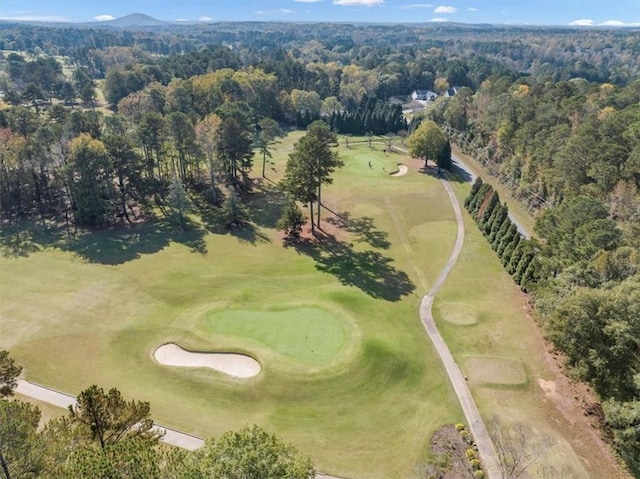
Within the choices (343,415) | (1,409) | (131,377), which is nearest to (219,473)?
(1,409)

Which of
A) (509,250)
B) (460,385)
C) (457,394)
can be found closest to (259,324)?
(457,394)

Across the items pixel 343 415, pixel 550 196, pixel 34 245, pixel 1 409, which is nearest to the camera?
pixel 1 409

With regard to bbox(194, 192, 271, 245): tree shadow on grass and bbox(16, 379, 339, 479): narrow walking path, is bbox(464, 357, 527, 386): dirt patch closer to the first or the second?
bbox(16, 379, 339, 479): narrow walking path

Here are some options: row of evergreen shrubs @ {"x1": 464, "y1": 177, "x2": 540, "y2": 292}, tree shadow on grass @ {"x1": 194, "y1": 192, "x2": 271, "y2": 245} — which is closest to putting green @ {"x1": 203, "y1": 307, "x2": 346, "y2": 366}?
tree shadow on grass @ {"x1": 194, "y1": 192, "x2": 271, "y2": 245}

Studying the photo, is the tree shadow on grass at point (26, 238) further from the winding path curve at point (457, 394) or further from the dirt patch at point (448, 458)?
the dirt patch at point (448, 458)

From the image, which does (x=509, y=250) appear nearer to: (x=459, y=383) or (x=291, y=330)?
(x=459, y=383)

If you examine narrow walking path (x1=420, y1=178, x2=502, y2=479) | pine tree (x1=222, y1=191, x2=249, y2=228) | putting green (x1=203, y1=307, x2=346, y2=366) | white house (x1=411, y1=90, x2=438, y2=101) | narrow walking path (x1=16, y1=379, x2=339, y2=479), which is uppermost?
white house (x1=411, y1=90, x2=438, y2=101)

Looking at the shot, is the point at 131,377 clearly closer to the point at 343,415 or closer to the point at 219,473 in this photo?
the point at 343,415
